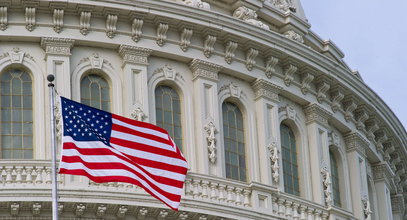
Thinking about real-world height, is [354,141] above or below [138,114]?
above

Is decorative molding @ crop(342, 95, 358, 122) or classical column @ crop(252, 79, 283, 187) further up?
decorative molding @ crop(342, 95, 358, 122)

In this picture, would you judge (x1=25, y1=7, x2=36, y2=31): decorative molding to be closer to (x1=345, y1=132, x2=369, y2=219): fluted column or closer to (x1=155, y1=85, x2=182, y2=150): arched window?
(x1=155, y1=85, x2=182, y2=150): arched window

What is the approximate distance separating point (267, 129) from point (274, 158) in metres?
1.21

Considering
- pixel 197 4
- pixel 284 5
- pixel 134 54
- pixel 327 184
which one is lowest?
pixel 327 184

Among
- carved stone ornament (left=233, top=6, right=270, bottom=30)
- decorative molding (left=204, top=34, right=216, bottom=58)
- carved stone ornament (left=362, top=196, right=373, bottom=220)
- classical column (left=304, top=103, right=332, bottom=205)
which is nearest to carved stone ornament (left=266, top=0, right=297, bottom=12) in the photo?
carved stone ornament (left=233, top=6, right=270, bottom=30)

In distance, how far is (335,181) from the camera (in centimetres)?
6359

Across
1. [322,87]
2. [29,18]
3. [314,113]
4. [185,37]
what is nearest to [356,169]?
[314,113]

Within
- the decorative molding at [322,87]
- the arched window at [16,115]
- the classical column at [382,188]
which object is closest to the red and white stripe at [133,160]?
the arched window at [16,115]

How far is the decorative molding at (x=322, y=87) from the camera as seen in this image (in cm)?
6297

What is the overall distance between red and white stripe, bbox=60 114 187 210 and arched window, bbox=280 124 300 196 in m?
12.6

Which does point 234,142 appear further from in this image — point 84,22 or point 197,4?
point 84,22

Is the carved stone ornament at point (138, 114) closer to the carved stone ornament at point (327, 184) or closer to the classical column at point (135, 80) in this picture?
the classical column at point (135, 80)

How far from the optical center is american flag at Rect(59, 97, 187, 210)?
45.6 metres

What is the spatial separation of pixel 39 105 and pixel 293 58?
1021 centimetres
